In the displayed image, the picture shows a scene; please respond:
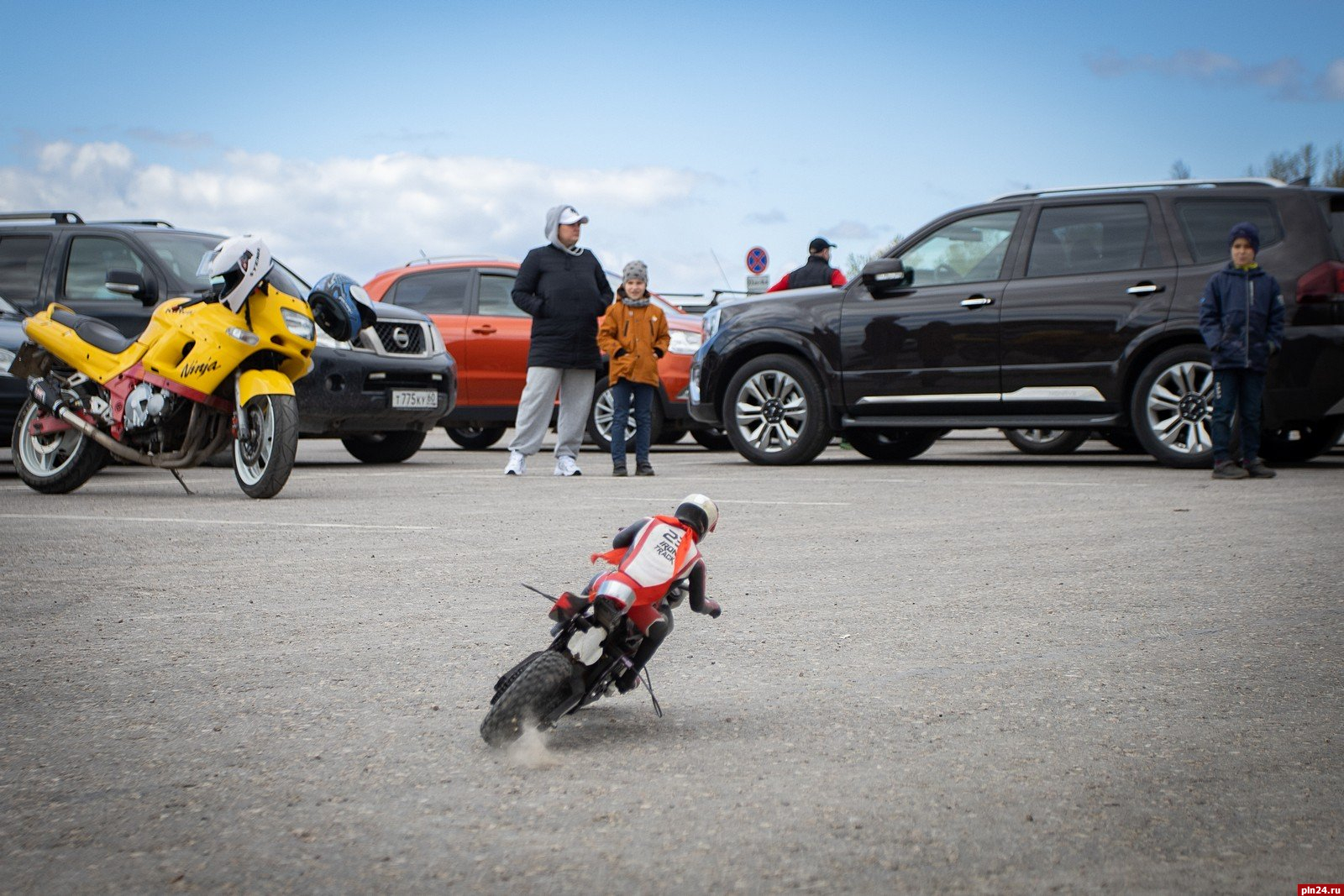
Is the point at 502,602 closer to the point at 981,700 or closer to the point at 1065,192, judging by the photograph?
the point at 981,700

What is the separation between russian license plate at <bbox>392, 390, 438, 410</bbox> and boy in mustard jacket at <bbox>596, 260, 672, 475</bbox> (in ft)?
5.00

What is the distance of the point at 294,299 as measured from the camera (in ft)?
31.6

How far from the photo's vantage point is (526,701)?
128 inches

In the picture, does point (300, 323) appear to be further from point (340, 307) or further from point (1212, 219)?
point (1212, 219)

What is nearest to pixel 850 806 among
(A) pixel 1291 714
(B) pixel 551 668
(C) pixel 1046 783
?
(C) pixel 1046 783

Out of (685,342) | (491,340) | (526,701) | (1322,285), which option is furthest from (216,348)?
(1322,285)

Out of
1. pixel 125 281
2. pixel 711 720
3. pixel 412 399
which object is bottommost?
pixel 711 720

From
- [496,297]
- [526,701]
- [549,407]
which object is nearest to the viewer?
[526,701]

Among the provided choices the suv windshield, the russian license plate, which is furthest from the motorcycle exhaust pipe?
the russian license plate

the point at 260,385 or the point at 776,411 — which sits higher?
the point at 260,385

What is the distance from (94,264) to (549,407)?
150 inches

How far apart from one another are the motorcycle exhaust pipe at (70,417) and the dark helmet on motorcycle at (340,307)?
134cm

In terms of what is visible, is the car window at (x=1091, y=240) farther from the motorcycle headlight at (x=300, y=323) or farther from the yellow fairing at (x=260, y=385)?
the yellow fairing at (x=260, y=385)

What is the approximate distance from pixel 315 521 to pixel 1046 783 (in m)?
5.39
